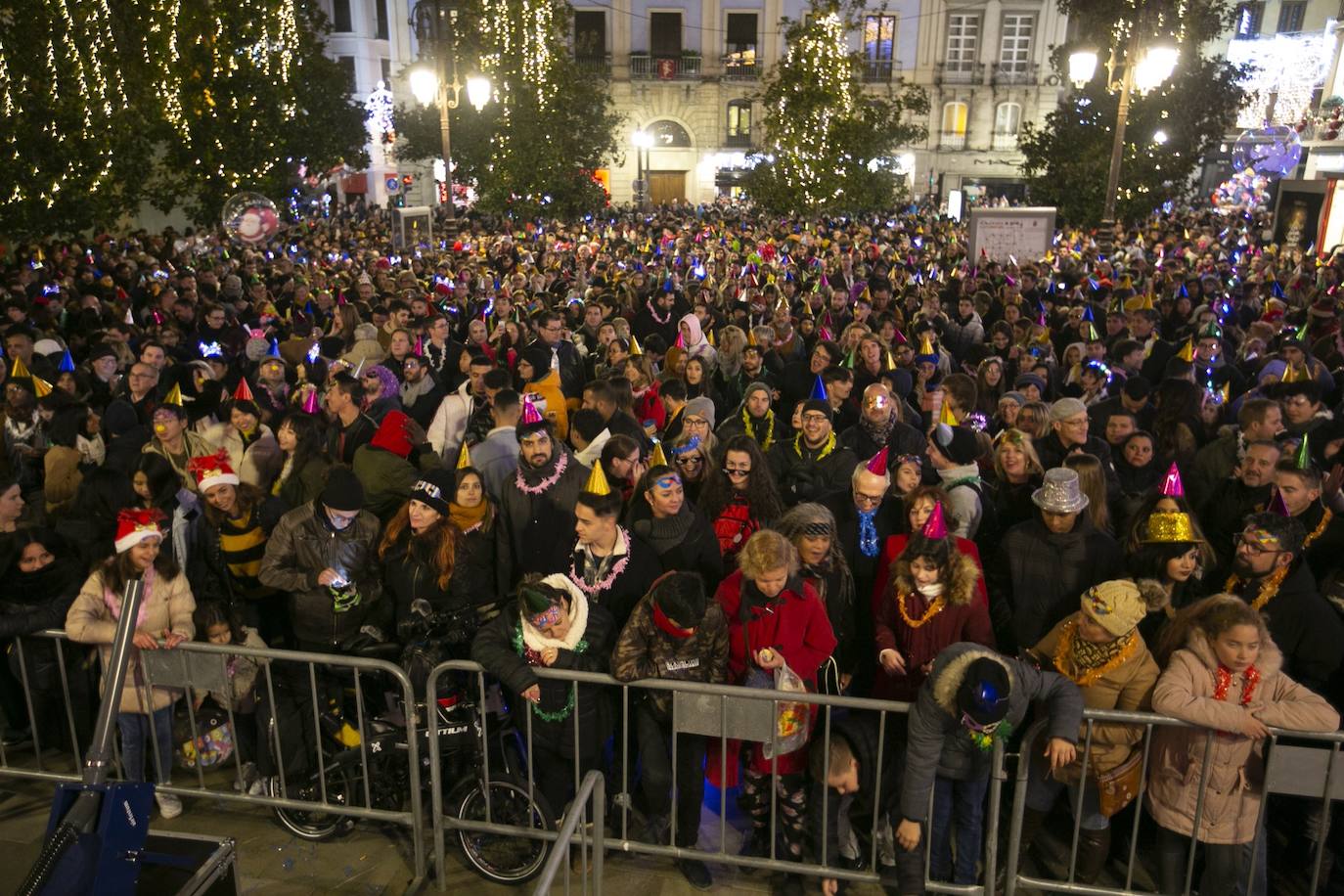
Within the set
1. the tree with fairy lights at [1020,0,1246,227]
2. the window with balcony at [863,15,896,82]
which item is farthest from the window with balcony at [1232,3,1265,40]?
the tree with fairy lights at [1020,0,1246,227]

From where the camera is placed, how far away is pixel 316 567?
5.05m

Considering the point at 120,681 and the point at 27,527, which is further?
the point at 27,527

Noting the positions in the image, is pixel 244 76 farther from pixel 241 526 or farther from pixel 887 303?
pixel 241 526

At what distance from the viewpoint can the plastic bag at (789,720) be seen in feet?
14.0

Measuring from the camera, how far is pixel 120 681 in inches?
111

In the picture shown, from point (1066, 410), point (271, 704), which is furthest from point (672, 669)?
point (1066, 410)

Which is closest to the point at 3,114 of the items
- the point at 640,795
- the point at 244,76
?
the point at 244,76

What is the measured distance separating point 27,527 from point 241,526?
40.6 inches

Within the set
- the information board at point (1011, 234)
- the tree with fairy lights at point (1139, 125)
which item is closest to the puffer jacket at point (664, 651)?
the information board at point (1011, 234)

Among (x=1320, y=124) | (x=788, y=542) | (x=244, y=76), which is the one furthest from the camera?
(x=1320, y=124)

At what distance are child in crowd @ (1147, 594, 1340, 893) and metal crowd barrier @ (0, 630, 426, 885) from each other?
3.15 m

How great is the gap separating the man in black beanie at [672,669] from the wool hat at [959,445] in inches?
85.0

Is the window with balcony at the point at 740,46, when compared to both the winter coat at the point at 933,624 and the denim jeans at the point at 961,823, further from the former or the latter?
the denim jeans at the point at 961,823

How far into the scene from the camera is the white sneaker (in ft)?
16.6
